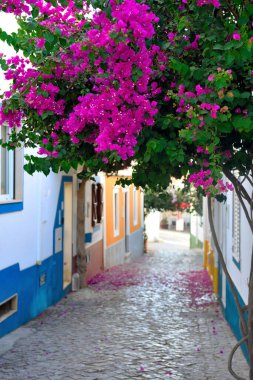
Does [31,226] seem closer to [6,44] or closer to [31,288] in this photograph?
[31,288]

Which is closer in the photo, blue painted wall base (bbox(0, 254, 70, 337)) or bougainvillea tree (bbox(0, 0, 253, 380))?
bougainvillea tree (bbox(0, 0, 253, 380))

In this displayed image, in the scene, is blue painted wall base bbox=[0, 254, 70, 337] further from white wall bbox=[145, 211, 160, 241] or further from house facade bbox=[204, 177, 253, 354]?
white wall bbox=[145, 211, 160, 241]

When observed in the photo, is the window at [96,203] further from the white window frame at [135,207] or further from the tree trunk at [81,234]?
the white window frame at [135,207]

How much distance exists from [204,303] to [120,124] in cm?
964

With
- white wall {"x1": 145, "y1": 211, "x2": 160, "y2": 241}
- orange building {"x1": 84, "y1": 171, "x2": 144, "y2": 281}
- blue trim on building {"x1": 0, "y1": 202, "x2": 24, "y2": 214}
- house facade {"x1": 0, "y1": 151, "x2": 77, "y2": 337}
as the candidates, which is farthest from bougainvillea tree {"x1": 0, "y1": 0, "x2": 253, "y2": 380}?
white wall {"x1": 145, "y1": 211, "x2": 160, "y2": 241}

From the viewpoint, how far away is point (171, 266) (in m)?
22.0

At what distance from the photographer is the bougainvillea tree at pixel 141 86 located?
12.8ft

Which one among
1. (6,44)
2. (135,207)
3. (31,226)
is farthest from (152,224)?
(6,44)

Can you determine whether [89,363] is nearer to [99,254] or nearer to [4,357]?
[4,357]

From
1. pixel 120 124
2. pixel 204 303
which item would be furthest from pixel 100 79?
pixel 204 303

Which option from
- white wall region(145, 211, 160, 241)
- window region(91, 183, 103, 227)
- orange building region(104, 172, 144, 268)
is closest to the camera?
window region(91, 183, 103, 227)

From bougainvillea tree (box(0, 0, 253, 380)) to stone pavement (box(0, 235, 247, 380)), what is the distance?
9.92 feet

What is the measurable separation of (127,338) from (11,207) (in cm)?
273

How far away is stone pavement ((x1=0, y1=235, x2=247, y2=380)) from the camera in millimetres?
7527
